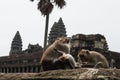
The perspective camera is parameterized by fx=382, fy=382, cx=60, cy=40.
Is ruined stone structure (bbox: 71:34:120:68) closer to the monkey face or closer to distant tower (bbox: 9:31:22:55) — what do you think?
the monkey face

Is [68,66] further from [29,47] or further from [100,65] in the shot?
[29,47]

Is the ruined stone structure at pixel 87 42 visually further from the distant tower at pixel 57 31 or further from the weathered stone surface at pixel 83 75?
the weathered stone surface at pixel 83 75

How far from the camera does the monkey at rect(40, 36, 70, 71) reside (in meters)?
5.90

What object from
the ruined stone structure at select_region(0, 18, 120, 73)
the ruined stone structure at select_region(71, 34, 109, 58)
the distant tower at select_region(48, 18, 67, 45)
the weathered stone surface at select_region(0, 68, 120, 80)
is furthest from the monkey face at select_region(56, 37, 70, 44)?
the distant tower at select_region(48, 18, 67, 45)

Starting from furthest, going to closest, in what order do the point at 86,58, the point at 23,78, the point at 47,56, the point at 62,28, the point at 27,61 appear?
1. the point at 62,28
2. the point at 27,61
3. the point at 86,58
4. the point at 47,56
5. the point at 23,78

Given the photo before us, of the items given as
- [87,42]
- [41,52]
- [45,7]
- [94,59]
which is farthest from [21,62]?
[94,59]

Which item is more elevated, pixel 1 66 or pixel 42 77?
pixel 42 77

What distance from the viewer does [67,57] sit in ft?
19.1

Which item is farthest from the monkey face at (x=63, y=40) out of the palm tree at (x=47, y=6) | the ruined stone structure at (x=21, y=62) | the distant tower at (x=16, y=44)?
the distant tower at (x=16, y=44)

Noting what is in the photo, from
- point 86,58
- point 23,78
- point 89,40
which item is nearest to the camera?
point 23,78

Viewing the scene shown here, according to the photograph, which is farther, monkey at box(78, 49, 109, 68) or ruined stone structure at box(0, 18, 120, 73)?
ruined stone structure at box(0, 18, 120, 73)

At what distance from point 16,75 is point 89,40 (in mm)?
33200

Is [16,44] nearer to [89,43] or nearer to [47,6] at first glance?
[89,43]

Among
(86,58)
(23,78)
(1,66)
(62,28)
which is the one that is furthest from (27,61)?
(23,78)
